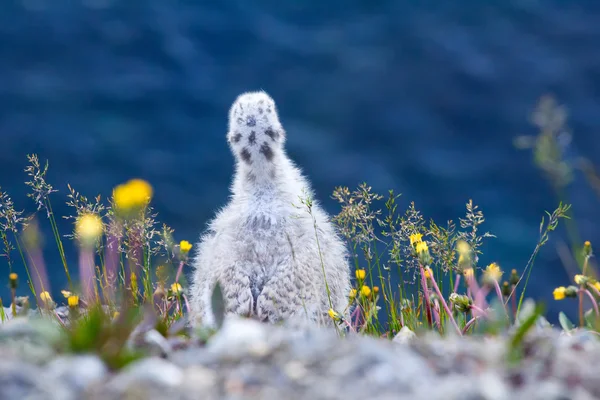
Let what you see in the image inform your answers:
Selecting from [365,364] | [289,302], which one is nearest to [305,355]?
[365,364]

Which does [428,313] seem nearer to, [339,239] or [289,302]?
[289,302]

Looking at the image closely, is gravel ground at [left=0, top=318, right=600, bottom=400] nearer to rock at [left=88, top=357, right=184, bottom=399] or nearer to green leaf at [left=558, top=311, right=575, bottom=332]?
rock at [left=88, top=357, right=184, bottom=399]

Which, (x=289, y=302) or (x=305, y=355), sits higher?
(x=289, y=302)

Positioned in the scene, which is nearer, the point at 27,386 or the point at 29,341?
the point at 27,386

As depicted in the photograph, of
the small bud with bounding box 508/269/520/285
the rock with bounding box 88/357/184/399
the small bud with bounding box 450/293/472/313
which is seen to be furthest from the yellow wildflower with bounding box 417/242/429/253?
the rock with bounding box 88/357/184/399

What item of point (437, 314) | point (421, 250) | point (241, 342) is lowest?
point (241, 342)

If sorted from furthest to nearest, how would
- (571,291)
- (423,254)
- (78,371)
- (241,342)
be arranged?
1. (423,254)
2. (571,291)
3. (241,342)
4. (78,371)

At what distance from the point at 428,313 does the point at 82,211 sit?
6.97ft

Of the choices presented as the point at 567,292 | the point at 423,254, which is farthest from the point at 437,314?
the point at 567,292

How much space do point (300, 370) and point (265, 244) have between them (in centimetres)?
275

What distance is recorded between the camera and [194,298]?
5.88 m

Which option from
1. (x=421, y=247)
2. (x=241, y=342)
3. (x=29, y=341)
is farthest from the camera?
(x=421, y=247)

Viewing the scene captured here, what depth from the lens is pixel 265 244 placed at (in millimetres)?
5691

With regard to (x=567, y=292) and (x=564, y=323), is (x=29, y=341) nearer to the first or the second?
(x=567, y=292)
